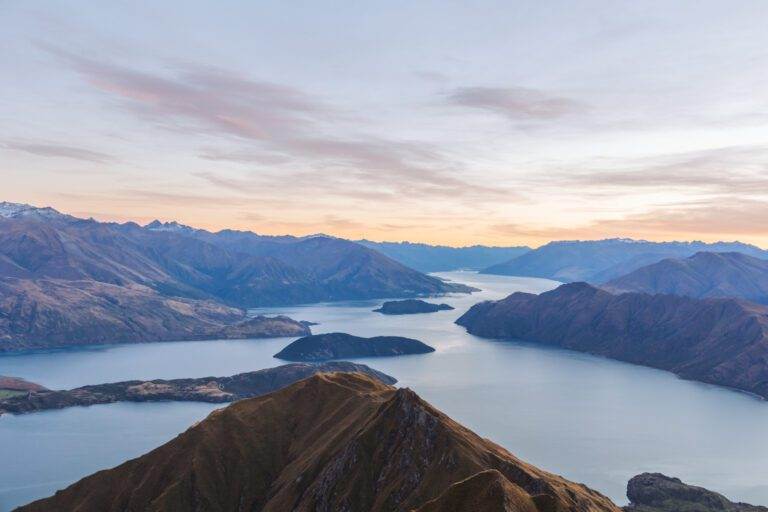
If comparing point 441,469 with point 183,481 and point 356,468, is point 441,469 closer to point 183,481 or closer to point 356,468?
point 356,468

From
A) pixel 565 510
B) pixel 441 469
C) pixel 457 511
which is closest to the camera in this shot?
pixel 457 511

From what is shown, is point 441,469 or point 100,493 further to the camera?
point 100,493

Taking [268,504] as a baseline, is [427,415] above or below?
above

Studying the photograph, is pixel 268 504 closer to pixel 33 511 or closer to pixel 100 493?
pixel 100 493

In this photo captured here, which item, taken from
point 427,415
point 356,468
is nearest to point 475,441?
point 427,415

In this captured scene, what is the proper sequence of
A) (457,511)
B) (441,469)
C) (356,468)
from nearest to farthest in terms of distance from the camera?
(457,511) → (441,469) → (356,468)

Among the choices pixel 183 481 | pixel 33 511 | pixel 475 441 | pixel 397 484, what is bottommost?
pixel 33 511
